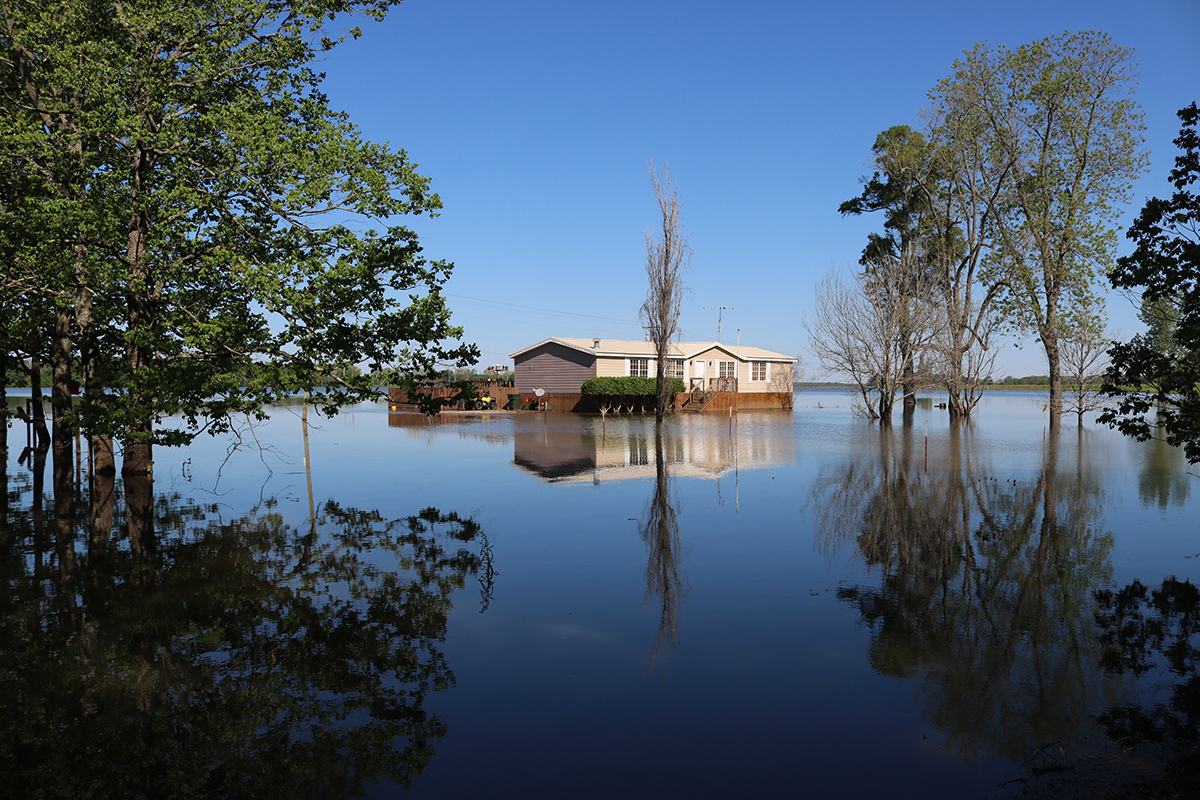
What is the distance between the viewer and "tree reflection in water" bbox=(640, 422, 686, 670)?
27.7 feet

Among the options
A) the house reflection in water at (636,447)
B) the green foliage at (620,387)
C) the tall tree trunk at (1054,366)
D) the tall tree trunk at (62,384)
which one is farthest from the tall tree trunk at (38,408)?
the tall tree trunk at (1054,366)

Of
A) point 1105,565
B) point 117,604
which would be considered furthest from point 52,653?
point 1105,565

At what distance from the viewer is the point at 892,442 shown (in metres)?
31.3

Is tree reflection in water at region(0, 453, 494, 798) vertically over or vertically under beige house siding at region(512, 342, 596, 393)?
under

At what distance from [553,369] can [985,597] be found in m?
48.4

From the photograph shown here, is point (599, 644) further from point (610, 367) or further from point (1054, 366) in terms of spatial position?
point (610, 367)

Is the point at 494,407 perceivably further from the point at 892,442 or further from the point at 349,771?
the point at 349,771

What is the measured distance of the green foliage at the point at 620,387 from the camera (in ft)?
170

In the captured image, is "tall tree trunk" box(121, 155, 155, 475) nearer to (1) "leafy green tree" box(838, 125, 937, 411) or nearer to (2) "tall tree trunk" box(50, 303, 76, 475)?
(2) "tall tree trunk" box(50, 303, 76, 475)

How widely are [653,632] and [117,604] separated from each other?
6237mm

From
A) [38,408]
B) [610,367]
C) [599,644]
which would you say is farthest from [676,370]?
[599,644]

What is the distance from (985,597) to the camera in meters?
9.39

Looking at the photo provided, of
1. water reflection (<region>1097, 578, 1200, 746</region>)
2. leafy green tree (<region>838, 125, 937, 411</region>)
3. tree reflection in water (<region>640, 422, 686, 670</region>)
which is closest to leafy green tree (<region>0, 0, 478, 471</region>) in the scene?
tree reflection in water (<region>640, 422, 686, 670</region>)

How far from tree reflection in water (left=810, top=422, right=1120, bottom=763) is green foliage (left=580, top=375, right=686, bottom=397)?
33.5 metres
